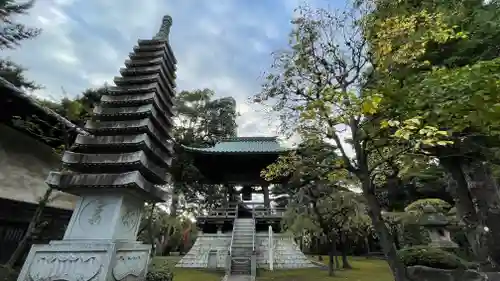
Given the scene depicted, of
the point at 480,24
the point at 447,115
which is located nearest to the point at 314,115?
the point at 447,115

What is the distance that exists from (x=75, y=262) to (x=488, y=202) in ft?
33.0

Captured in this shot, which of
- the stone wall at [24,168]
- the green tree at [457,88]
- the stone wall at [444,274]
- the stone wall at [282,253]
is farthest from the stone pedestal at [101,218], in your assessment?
the stone wall at [282,253]

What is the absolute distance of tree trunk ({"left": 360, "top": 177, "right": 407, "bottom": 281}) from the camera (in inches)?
215

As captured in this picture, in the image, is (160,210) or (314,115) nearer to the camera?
(314,115)

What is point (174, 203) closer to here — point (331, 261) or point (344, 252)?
point (344, 252)

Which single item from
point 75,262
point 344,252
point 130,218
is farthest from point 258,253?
point 75,262

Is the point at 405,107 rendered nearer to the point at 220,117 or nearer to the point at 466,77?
the point at 466,77

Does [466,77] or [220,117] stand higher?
[220,117]

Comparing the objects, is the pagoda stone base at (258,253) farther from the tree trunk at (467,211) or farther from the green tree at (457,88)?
the green tree at (457,88)

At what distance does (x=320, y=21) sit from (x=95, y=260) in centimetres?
709

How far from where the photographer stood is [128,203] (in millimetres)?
6191

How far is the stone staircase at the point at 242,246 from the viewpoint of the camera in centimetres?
1258

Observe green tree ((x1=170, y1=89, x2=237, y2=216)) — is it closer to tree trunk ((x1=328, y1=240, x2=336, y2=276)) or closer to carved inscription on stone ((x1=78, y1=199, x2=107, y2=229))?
tree trunk ((x1=328, y1=240, x2=336, y2=276))

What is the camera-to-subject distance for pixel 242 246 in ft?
47.9
